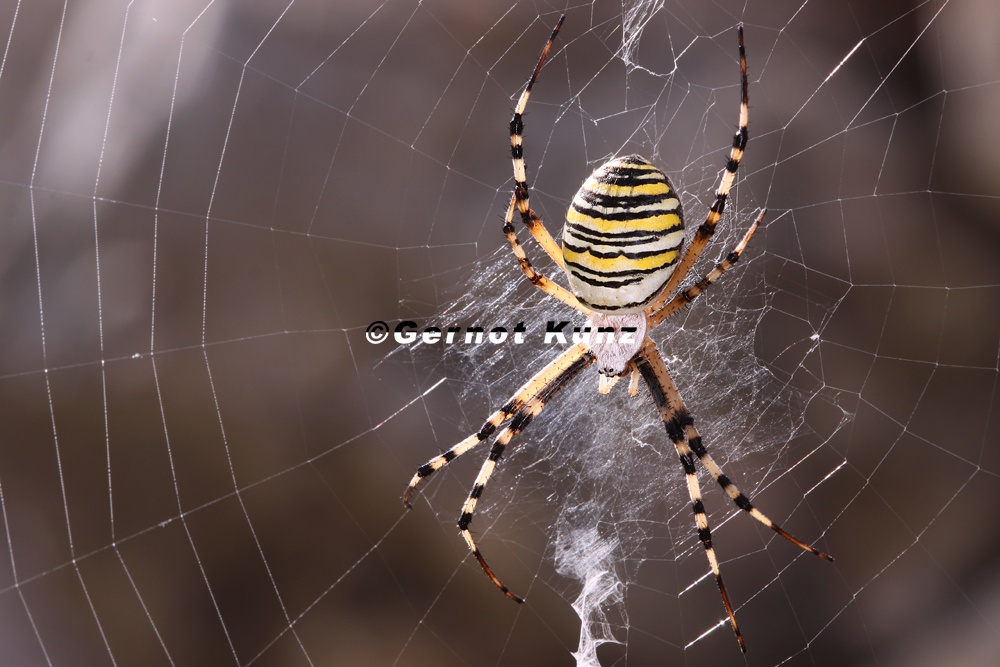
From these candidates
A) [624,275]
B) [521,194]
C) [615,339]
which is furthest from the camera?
[615,339]

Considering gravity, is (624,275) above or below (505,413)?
above

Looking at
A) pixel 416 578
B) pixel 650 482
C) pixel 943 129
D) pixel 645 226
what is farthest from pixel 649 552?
pixel 943 129

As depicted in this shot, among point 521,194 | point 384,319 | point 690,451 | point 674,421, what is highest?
point 521,194

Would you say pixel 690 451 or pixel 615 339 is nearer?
pixel 690 451

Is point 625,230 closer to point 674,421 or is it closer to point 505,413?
point 674,421

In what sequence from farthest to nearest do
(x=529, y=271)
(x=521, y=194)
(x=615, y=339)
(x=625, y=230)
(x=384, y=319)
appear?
(x=384, y=319) → (x=615, y=339) → (x=529, y=271) → (x=521, y=194) → (x=625, y=230)

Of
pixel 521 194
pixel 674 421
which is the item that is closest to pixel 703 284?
pixel 674 421

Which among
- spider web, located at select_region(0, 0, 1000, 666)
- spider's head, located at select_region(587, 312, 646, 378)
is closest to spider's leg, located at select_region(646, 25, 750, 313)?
spider's head, located at select_region(587, 312, 646, 378)
